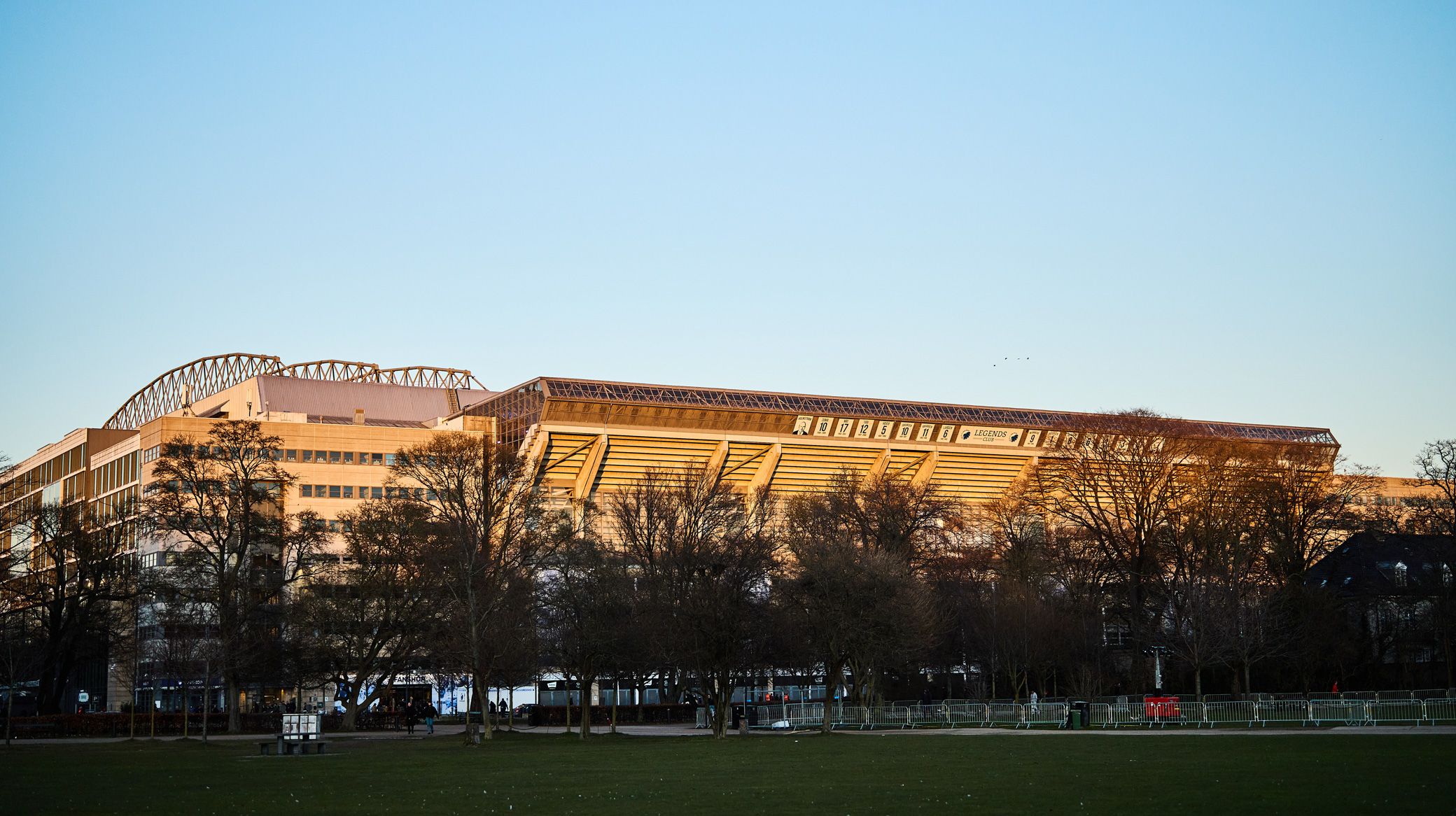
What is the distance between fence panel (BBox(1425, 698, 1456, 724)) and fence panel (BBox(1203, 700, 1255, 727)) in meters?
5.73

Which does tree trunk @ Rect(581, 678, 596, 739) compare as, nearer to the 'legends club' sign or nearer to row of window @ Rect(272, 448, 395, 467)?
row of window @ Rect(272, 448, 395, 467)

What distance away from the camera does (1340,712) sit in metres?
45.3

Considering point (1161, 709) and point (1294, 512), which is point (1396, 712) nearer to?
point (1161, 709)

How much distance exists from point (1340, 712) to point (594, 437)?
65.3 meters

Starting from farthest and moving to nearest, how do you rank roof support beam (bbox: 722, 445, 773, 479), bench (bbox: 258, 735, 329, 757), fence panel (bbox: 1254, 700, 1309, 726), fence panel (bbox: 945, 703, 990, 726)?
roof support beam (bbox: 722, 445, 773, 479) < fence panel (bbox: 945, 703, 990, 726) < fence panel (bbox: 1254, 700, 1309, 726) < bench (bbox: 258, 735, 329, 757)

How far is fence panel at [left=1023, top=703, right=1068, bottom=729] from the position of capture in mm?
52375

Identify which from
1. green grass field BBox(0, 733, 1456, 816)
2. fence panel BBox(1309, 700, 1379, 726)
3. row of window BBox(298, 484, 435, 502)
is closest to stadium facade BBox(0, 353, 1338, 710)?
row of window BBox(298, 484, 435, 502)

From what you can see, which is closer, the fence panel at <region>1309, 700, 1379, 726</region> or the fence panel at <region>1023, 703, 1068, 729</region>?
the fence panel at <region>1309, 700, 1379, 726</region>

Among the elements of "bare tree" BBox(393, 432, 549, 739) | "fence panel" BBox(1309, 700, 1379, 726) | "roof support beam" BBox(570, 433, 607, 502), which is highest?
"roof support beam" BBox(570, 433, 607, 502)

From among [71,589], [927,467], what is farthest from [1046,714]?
[927,467]

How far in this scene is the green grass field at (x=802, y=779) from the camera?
21312 mm

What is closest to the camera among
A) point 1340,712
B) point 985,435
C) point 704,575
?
point 1340,712

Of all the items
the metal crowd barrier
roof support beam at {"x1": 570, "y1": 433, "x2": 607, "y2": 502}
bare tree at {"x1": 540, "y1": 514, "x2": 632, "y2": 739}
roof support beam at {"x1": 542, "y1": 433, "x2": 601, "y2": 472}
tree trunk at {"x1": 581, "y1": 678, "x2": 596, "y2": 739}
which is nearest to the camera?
the metal crowd barrier

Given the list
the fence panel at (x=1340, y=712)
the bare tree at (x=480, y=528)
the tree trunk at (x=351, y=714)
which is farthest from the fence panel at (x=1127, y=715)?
the tree trunk at (x=351, y=714)
